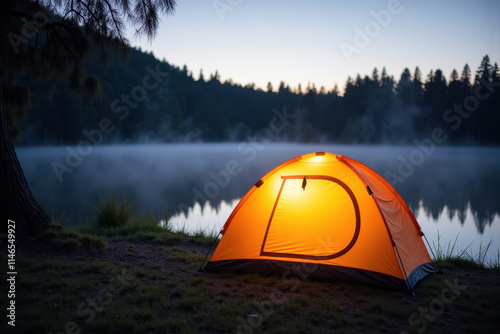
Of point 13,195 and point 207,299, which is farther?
point 13,195

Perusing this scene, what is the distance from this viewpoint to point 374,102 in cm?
6019

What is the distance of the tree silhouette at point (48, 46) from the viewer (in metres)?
4.84

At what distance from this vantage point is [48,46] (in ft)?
17.6

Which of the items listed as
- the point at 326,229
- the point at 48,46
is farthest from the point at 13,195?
the point at 326,229

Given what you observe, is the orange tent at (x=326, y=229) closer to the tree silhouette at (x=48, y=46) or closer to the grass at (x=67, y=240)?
the grass at (x=67, y=240)

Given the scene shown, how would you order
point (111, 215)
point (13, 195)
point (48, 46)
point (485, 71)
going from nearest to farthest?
point (13, 195)
point (48, 46)
point (111, 215)
point (485, 71)

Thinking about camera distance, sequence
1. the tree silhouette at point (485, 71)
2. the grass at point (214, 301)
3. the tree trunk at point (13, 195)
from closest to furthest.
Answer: the grass at point (214, 301) → the tree trunk at point (13, 195) → the tree silhouette at point (485, 71)

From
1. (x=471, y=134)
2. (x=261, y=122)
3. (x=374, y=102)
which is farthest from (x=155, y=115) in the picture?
(x=471, y=134)

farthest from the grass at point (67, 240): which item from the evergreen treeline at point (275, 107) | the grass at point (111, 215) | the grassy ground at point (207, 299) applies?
the evergreen treeline at point (275, 107)

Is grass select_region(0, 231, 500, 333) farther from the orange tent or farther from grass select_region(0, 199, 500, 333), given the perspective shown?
the orange tent

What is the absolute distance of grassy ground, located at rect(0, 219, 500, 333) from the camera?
2.98 meters

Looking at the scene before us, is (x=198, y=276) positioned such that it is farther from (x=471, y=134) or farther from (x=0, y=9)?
(x=471, y=134)

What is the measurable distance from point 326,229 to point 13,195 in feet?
15.1

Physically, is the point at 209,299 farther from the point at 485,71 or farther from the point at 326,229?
the point at 485,71
